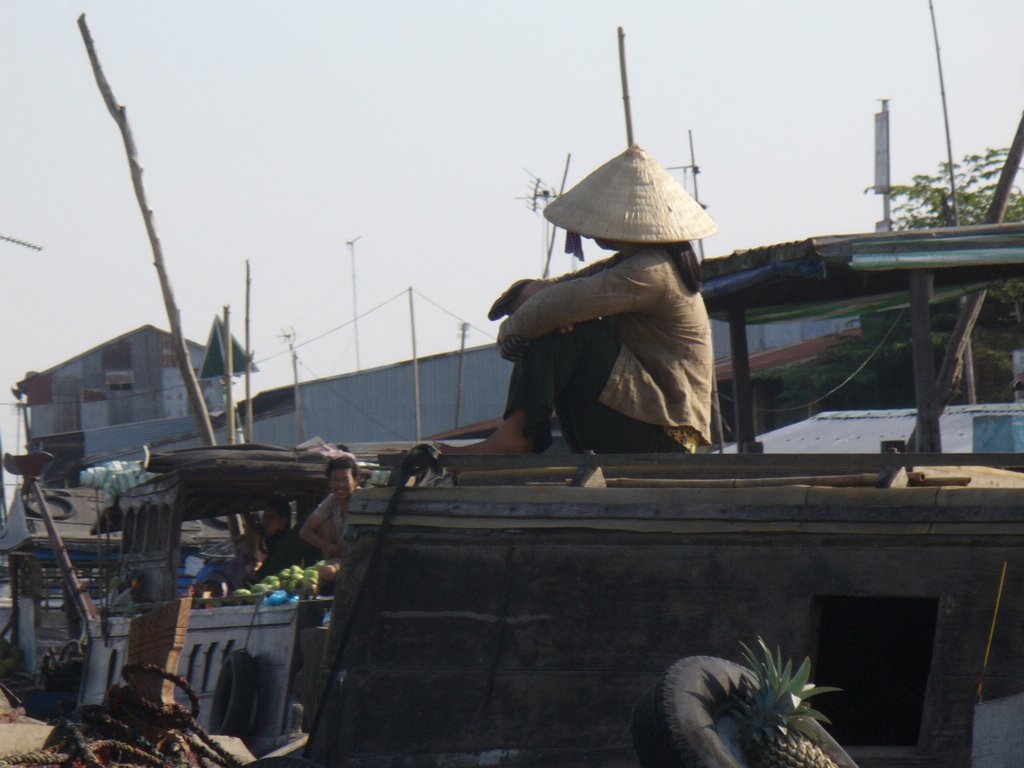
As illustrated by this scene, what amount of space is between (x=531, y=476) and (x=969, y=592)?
1.13 meters

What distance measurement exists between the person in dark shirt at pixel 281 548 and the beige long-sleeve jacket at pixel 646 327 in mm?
4357

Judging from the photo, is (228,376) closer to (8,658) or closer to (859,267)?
(8,658)

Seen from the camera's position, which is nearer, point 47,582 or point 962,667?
point 962,667

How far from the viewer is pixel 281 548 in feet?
28.4

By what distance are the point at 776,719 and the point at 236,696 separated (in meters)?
4.08

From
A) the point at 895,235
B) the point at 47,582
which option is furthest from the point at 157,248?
the point at 895,235

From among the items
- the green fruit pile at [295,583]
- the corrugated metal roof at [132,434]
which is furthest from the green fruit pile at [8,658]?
the corrugated metal roof at [132,434]

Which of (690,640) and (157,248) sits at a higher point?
(157,248)

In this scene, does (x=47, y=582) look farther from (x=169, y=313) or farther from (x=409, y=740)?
(x=409, y=740)

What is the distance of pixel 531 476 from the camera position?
3805mm

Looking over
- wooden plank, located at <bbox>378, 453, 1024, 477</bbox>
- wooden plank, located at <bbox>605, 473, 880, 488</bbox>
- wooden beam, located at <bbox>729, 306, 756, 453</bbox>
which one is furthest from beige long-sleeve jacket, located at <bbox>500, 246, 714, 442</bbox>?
wooden beam, located at <bbox>729, 306, 756, 453</bbox>

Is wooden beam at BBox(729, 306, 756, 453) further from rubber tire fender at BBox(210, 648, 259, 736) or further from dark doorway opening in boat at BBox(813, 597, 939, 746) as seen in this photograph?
dark doorway opening in boat at BBox(813, 597, 939, 746)

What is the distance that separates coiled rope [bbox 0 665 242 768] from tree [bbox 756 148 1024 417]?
14.7m

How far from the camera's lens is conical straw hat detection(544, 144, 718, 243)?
4.48 meters
